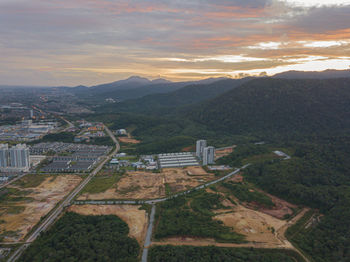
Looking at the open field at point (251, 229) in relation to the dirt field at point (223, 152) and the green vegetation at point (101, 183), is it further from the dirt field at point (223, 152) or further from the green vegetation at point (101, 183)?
the dirt field at point (223, 152)

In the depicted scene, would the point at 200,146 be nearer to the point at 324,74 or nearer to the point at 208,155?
the point at 208,155

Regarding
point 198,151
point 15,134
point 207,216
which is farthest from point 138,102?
point 207,216

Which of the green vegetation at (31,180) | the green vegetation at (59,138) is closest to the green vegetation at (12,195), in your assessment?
the green vegetation at (31,180)

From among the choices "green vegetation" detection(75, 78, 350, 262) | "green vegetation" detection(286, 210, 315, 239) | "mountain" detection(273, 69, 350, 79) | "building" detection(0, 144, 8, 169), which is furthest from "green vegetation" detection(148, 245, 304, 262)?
"mountain" detection(273, 69, 350, 79)

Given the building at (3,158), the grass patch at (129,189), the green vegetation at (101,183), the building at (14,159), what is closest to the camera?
the grass patch at (129,189)

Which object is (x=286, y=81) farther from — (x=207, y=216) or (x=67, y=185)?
(x=67, y=185)

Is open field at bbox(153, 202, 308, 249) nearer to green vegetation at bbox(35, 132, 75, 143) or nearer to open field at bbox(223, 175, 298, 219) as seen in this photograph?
open field at bbox(223, 175, 298, 219)
